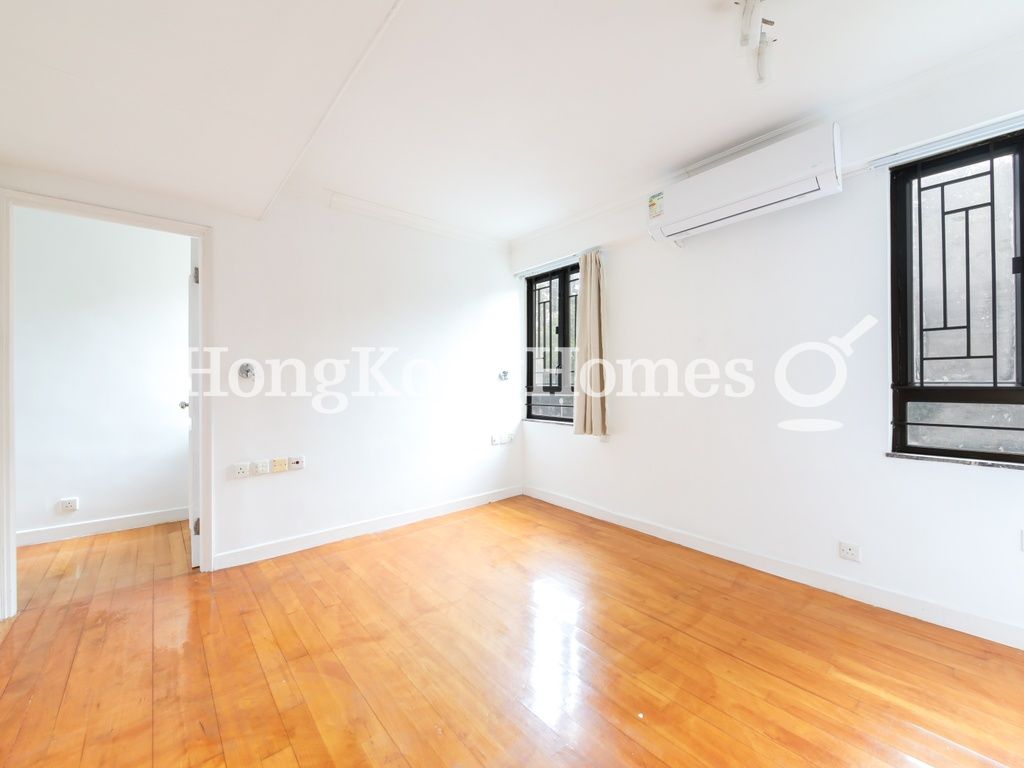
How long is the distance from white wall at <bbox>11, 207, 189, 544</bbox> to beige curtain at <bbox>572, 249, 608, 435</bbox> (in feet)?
11.8

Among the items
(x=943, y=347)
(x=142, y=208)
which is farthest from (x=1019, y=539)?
(x=142, y=208)

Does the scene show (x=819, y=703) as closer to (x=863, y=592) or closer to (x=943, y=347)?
(x=863, y=592)

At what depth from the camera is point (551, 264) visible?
4309 mm

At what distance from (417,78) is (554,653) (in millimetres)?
2766

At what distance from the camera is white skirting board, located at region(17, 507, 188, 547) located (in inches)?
127

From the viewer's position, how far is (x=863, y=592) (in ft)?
7.84

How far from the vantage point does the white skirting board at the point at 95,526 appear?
3232 mm

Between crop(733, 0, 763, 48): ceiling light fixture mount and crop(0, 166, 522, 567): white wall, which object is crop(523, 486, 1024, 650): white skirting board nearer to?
crop(0, 166, 522, 567): white wall

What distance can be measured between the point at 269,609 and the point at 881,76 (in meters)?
4.20

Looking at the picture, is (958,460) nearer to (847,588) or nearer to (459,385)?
(847,588)

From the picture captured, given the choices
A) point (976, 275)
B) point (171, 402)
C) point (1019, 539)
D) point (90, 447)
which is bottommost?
point (1019, 539)

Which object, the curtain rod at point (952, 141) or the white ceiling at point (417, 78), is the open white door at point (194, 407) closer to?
the white ceiling at point (417, 78)

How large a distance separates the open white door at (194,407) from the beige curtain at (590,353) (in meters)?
2.87

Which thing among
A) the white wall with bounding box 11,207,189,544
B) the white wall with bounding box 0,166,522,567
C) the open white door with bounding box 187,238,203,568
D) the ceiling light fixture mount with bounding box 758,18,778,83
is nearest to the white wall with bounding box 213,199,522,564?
the white wall with bounding box 0,166,522,567
